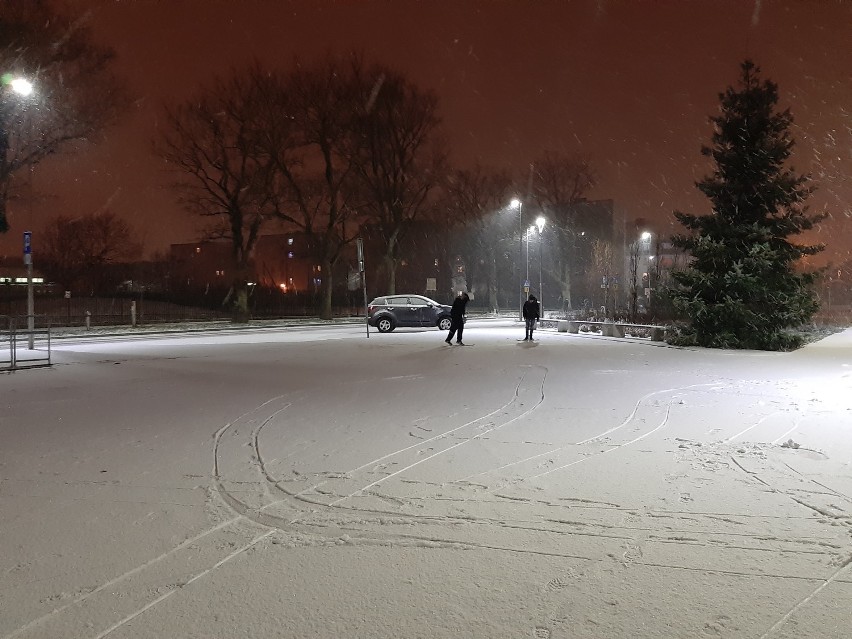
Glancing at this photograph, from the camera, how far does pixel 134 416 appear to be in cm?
971

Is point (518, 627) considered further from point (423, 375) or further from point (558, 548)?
point (423, 375)

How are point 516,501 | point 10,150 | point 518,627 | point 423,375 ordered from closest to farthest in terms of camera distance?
point 518,627 → point 516,501 → point 423,375 → point 10,150

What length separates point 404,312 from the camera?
31.5 metres

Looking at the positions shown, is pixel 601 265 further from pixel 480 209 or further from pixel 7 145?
pixel 7 145

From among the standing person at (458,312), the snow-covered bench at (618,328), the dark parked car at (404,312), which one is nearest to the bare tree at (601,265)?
the snow-covered bench at (618,328)

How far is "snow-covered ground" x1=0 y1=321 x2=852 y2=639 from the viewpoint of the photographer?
3619 mm

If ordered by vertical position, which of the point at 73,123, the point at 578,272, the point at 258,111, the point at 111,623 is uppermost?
the point at 258,111

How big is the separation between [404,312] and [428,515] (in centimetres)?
2638

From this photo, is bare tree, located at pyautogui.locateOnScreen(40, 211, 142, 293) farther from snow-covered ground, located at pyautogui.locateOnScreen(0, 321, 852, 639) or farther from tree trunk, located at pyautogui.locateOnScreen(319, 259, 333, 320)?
snow-covered ground, located at pyautogui.locateOnScreen(0, 321, 852, 639)

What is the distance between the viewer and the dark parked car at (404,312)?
3123cm

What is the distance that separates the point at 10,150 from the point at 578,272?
167 ft

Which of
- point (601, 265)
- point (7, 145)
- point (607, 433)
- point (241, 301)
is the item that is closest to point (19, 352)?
point (7, 145)

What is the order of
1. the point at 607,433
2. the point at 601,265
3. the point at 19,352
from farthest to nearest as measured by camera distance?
1. the point at 601,265
2. the point at 19,352
3. the point at 607,433

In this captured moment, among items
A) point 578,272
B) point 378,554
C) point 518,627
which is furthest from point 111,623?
point 578,272
